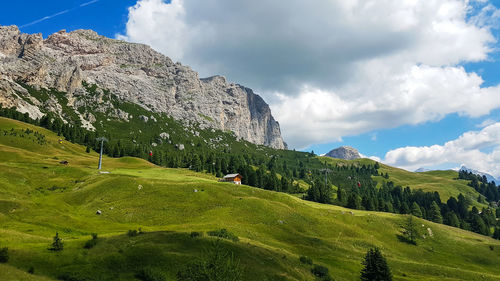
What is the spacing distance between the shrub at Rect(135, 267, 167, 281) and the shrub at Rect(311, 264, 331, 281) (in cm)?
2534

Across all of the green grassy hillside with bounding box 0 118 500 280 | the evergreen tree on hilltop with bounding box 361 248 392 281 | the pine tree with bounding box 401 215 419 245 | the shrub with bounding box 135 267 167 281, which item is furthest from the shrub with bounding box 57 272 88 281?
the pine tree with bounding box 401 215 419 245

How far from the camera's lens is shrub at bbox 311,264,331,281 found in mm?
44188

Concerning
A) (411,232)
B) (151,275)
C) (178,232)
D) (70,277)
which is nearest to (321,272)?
(178,232)

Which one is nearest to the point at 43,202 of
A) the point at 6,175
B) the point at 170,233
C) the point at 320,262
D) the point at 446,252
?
the point at 6,175

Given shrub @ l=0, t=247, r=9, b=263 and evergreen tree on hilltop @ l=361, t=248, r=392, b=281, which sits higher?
shrub @ l=0, t=247, r=9, b=263

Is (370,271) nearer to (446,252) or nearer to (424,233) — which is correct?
(446,252)

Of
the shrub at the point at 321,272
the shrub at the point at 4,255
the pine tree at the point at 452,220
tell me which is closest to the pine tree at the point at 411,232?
the shrub at the point at 321,272

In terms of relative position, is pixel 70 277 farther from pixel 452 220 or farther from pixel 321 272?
pixel 452 220

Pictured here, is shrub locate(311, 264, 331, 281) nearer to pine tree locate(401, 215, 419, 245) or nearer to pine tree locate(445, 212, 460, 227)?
pine tree locate(401, 215, 419, 245)

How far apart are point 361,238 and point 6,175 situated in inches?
4038

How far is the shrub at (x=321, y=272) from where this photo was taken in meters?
44.2

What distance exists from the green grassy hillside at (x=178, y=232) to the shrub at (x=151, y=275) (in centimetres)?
108

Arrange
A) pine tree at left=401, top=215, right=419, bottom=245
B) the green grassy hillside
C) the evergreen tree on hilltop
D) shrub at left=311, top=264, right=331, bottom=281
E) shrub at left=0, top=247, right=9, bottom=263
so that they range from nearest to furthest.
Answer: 1. shrub at left=0, top=247, right=9, bottom=263
2. the green grassy hillside
3. the evergreen tree on hilltop
4. shrub at left=311, top=264, right=331, bottom=281
5. pine tree at left=401, top=215, right=419, bottom=245

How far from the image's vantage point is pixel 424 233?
304 ft
